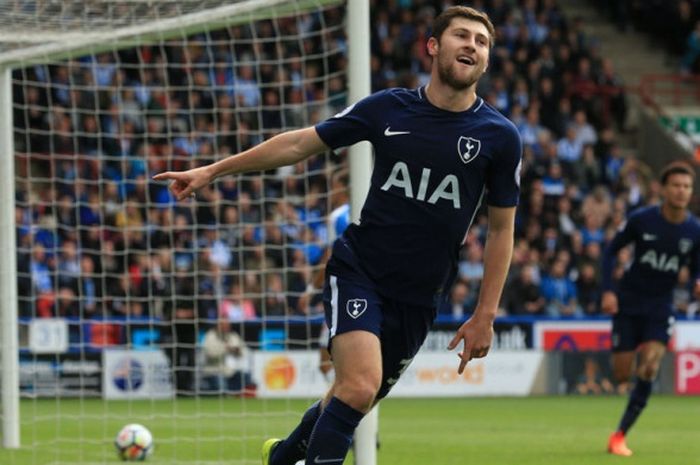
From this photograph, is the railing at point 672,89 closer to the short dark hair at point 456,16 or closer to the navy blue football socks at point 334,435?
the short dark hair at point 456,16

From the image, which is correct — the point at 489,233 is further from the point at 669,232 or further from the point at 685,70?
the point at 685,70

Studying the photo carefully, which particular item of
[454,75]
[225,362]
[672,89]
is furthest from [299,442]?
[672,89]

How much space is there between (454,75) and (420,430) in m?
8.00

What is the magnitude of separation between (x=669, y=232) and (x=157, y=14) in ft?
14.6

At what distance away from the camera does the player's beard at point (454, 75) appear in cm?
647

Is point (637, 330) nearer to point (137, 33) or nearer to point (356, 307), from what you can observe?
point (137, 33)

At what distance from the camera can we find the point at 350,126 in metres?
6.67

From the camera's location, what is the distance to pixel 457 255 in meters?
6.77

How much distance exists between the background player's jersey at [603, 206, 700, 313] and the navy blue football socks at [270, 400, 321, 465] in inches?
215

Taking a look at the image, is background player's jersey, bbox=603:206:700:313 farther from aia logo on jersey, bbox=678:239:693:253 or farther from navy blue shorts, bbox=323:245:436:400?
navy blue shorts, bbox=323:245:436:400

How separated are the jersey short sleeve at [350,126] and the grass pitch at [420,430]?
12.0 ft

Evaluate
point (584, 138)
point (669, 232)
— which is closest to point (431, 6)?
point (584, 138)

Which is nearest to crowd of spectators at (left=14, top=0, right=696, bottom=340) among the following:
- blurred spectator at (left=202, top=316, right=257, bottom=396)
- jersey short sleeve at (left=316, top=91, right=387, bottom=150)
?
blurred spectator at (left=202, top=316, right=257, bottom=396)

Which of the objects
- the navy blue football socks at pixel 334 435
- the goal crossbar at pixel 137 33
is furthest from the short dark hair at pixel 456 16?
the goal crossbar at pixel 137 33
